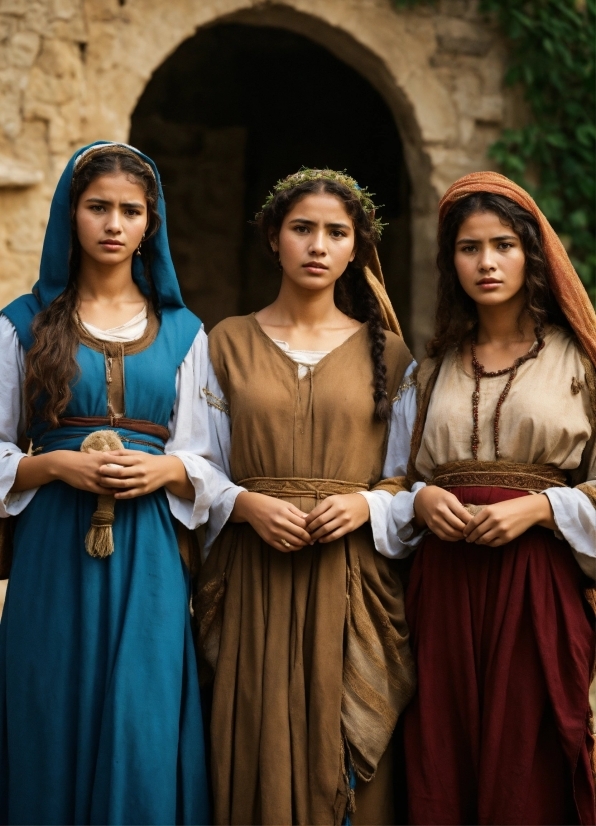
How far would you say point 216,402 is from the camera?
3.35 m

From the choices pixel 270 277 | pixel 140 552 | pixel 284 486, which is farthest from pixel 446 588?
pixel 270 277

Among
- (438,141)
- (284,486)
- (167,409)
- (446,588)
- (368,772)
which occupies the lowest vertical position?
(368,772)

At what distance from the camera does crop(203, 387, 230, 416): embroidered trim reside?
11.0ft

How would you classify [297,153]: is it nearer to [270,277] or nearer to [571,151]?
[270,277]

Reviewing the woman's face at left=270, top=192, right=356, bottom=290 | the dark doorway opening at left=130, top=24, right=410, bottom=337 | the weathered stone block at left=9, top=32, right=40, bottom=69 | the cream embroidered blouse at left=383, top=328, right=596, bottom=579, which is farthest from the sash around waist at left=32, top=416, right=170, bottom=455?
the dark doorway opening at left=130, top=24, right=410, bottom=337

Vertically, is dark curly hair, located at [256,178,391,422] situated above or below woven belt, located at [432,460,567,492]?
above

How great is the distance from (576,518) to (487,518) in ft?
0.84

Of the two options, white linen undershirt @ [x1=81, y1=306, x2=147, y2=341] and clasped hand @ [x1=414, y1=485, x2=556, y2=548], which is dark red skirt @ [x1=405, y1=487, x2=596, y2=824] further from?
white linen undershirt @ [x1=81, y1=306, x2=147, y2=341]

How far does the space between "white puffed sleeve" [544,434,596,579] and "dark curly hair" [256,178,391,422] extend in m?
0.59

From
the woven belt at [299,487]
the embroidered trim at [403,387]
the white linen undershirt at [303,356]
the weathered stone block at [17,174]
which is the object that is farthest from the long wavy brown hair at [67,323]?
the weathered stone block at [17,174]

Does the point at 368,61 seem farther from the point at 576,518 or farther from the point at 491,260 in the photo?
the point at 576,518

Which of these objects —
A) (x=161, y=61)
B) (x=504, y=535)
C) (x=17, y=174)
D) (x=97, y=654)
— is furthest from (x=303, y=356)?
(x=161, y=61)

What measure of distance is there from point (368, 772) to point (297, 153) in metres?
6.24

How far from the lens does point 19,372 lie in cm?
319
